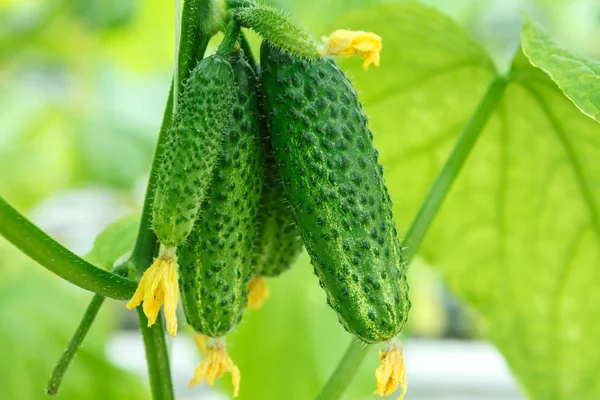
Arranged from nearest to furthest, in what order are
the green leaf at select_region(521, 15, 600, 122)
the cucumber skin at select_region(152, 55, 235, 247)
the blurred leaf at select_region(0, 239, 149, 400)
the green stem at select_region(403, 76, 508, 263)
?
1. the cucumber skin at select_region(152, 55, 235, 247)
2. the green leaf at select_region(521, 15, 600, 122)
3. the green stem at select_region(403, 76, 508, 263)
4. the blurred leaf at select_region(0, 239, 149, 400)

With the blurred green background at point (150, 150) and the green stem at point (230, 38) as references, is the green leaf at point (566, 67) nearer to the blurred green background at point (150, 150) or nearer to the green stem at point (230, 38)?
the blurred green background at point (150, 150)

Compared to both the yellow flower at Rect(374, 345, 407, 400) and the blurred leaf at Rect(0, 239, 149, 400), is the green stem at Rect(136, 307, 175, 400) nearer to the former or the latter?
the yellow flower at Rect(374, 345, 407, 400)

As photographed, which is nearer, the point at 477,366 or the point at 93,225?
the point at 477,366

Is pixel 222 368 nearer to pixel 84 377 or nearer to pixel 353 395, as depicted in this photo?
pixel 353 395

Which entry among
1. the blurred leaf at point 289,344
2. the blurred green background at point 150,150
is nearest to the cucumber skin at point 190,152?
the blurred green background at point 150,150

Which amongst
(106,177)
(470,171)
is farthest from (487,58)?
(106,177)

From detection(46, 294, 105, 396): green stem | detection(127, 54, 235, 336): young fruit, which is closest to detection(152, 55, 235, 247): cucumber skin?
detection(127, 54, 235, 336): young fruit
